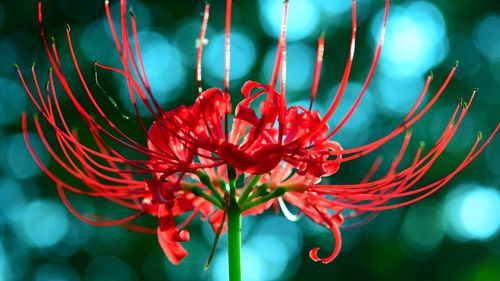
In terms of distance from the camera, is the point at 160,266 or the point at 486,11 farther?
the point at 486,11

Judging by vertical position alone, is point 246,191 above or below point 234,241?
above

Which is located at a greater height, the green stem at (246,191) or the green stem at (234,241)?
the green stem at (246,191)

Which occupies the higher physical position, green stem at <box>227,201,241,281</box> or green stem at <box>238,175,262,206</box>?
green stem at <box>238,175,262,206</box>

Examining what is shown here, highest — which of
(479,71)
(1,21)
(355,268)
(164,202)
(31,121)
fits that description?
(1,21)

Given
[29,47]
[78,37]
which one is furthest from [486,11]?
[29,47]

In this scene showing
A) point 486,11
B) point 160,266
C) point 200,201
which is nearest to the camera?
point 200,201

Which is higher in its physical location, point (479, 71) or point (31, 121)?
point (479, 71)

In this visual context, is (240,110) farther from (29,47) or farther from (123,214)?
(29,47)

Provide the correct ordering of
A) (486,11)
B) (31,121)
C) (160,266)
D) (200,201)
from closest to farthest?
1. (200,201)
2. (31,121)
3. (160,266)
4. (486,11)
